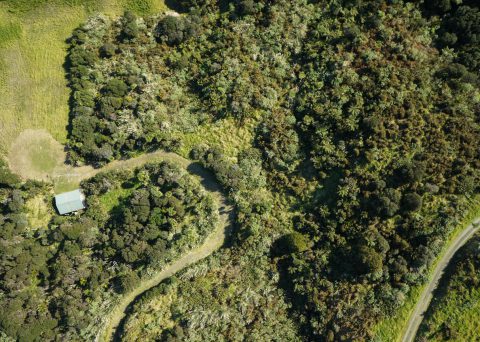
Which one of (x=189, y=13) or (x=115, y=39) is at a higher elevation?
(x=189, y=13)

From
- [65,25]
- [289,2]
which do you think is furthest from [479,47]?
[65,25]

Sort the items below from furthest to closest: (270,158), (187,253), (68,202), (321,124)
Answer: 1. (187,253)
2. (68,202)
3. (270,158)
4. (321,124)

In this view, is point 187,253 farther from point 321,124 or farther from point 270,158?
point 321,124

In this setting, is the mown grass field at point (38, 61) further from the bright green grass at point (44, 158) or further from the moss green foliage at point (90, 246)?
the moss green foliage at point (90, 246)

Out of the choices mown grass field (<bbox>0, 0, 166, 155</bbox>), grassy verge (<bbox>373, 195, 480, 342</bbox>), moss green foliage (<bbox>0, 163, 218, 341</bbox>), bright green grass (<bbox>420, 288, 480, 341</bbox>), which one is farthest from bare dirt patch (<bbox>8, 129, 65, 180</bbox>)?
bright green grass (<bbox>420, 288, 480, 341</bbox>)

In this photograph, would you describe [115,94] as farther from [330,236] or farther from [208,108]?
[330,236]

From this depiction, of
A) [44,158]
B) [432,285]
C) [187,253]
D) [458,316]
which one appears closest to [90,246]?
[187,253]
